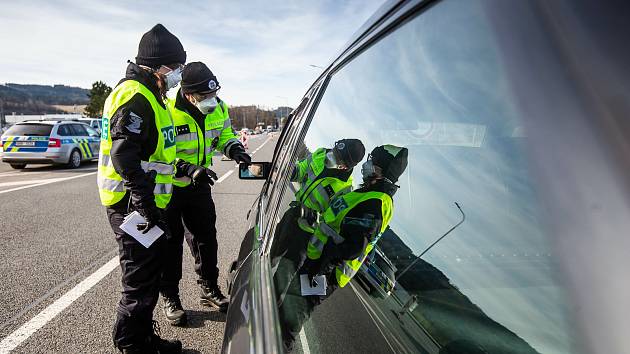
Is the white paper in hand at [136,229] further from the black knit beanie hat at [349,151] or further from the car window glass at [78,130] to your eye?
the car window glass at [78,130]

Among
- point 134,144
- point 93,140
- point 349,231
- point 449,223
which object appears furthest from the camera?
point 93,140

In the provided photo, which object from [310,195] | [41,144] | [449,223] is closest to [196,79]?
[310,195]

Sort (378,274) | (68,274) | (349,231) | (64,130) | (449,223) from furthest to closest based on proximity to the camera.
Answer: (64,130)
(68,274)
(349,231)
(378,274)
(449,223)

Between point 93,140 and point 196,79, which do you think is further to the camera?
point 93,140

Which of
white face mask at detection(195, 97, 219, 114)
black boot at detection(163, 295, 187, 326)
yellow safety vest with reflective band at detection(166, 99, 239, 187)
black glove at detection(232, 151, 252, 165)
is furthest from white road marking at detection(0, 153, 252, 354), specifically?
white face mask at detection(195, 97, 219, 114)

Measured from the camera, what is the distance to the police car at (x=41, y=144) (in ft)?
36.7

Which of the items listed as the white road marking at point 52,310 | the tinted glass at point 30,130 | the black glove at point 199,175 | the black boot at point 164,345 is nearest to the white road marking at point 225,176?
the tinted glass at point 30,130

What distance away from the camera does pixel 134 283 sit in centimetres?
223

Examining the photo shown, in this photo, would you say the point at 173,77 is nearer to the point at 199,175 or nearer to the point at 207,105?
the point at 207,105

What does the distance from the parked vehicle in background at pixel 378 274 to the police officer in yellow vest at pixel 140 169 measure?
61.5 inches

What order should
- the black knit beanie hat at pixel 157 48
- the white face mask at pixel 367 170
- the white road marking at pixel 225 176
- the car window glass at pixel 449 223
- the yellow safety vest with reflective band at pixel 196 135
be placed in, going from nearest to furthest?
the car window glass at pixel 449 223, the white face mask at pixel 367 170, the black knit beanie hat at pixel 157 48, the yellow safety vest with reflective band at pixel 196 135, the white road marking at pixel 225 176

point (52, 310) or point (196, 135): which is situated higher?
point (196, 135)

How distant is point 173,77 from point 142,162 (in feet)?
2.13

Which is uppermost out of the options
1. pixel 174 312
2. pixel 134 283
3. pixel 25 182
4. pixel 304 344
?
pixel 304 344
